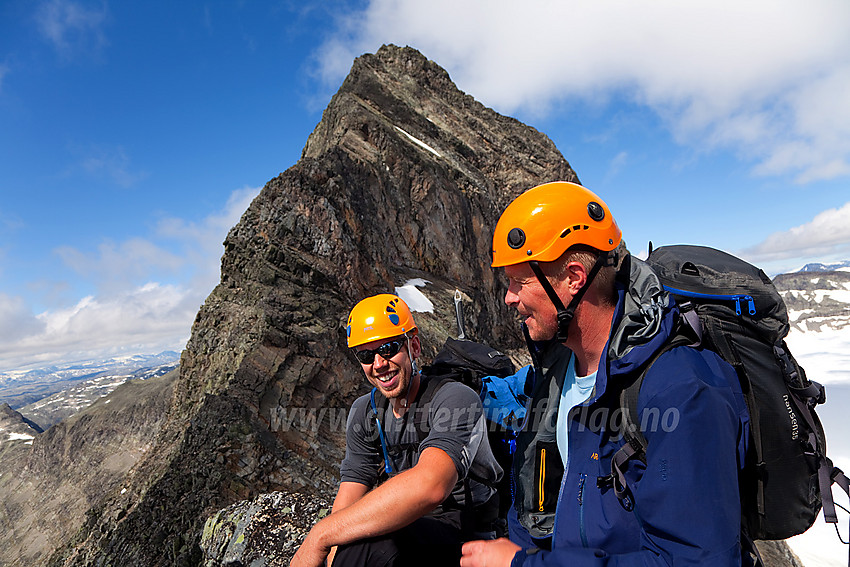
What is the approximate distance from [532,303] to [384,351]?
1.79 m

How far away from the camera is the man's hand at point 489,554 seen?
7.20 feet

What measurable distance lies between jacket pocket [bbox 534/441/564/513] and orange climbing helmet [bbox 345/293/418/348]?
5.32 feet

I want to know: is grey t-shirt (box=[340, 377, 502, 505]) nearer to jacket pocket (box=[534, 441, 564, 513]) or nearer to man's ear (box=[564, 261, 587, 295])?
jacket pocket (box=[534, 441, 564, 513])

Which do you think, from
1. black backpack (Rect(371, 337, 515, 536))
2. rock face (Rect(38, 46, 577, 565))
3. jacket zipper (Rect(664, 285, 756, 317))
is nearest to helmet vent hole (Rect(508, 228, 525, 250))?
jacket zipper (Rect(664, 285, 756, 317))

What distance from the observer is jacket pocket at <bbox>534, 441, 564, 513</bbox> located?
2.64 metres

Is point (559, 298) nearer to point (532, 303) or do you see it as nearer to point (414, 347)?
point (532, 303)

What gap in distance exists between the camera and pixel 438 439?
3.04 m

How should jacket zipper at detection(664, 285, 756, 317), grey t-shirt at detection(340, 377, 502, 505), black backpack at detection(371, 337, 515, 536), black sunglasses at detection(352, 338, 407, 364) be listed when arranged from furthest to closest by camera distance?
black sunglasses at detection(352, 338, 407, 364), black backpack at detection(371, 337, 515, 536), grey t-shirt at detection(340, 377, 502, 505), jacket zipper at detection(664, 285, 756, 317)

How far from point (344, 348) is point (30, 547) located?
239 feet

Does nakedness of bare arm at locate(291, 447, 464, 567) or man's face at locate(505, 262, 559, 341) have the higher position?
man's face at locate(505, 262, 559, 341)

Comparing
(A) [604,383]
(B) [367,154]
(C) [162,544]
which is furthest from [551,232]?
(B) [367,154]

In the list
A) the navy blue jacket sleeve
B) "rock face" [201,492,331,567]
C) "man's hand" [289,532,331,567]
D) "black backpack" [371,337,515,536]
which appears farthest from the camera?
"rock face" [201,492,331,567]

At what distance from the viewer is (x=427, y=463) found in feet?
9.46

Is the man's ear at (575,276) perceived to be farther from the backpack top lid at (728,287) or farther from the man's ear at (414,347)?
the man's ear at (414,347)
